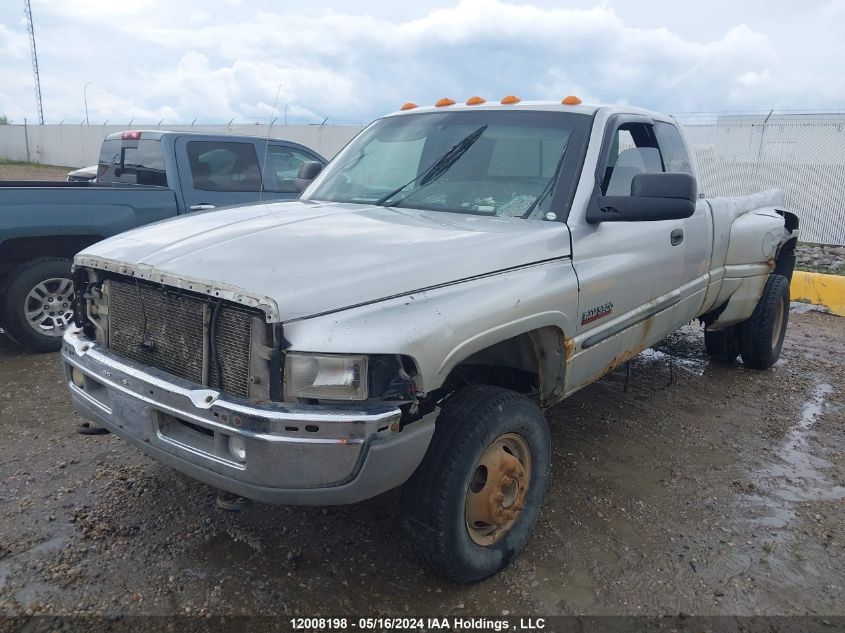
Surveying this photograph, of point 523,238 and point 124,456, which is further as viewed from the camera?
point 124,456

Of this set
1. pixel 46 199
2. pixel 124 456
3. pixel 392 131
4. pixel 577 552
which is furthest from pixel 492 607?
pixel 46 199

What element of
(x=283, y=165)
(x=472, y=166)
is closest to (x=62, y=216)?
(x=283, y=165)

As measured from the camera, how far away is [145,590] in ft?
8.90

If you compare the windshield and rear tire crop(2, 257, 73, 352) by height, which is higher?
Answer: the windshield

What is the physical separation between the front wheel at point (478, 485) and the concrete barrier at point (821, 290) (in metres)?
6.87

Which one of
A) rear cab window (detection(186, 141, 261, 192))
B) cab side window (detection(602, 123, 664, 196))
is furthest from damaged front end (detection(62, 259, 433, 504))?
rear cab window (detection(186, 141, 261, 192))

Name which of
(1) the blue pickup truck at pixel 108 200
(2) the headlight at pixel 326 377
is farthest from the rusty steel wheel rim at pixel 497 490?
(1) the blue pickup truck at pixel 108 200

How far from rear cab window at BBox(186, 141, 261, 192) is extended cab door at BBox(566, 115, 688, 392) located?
4159 mm

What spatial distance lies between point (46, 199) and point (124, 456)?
2.59 meters

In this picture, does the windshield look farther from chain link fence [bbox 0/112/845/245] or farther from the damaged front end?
chain link fence [bbox 0/112/845/245]

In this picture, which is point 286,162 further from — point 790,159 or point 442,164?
point 790,159

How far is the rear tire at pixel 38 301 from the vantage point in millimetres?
5492

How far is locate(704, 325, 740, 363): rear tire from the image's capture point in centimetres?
582

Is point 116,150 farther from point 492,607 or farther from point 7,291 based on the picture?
point 492,607
